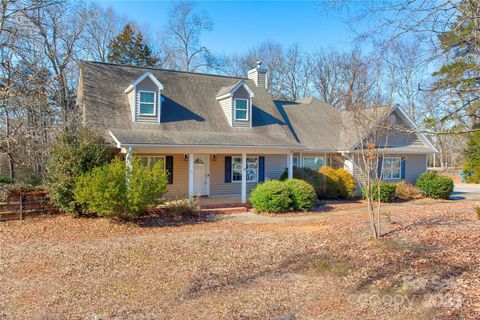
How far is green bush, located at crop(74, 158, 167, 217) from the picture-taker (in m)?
11.0

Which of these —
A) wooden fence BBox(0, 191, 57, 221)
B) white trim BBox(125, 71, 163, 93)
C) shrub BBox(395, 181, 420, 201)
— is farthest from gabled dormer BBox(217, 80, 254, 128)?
wooden fence BBox(0, 191, 57, 221)

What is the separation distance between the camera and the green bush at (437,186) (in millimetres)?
18922

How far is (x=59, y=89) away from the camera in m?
20.6

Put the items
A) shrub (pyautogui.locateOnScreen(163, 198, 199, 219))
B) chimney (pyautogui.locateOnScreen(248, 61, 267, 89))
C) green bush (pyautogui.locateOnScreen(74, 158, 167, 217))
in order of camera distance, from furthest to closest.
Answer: chimney (pyautogui.locateOnScreen(248, 61, 267, 89)) < shrub (pyautogui.locateOnScreen(163, 198, 199, 219)) < green bush (pyautogui.locateOnScreen(74, 158, 167, 217))

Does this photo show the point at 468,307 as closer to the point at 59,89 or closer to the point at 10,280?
the point at 10,280

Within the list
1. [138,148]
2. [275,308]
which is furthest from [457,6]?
[138,148]

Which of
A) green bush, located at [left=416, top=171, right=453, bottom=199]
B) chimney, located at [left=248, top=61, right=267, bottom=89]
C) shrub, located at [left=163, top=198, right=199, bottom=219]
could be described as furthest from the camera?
chimney, located at [left=248, top=61, right=267, bottom=89]

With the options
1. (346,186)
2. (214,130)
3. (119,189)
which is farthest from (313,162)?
(119,189)

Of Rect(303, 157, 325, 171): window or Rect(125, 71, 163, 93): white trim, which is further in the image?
Rect(303, 157, 325, 171): window

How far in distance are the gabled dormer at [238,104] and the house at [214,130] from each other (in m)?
0.05

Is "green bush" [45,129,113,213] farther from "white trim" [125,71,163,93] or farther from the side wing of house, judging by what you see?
the side wing of house

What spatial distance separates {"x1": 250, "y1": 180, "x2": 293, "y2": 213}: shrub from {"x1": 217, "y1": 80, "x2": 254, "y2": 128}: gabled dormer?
4843 mm

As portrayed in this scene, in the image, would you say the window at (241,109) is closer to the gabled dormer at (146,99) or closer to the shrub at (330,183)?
the gabled dormer at (146,99)

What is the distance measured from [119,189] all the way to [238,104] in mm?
8840
